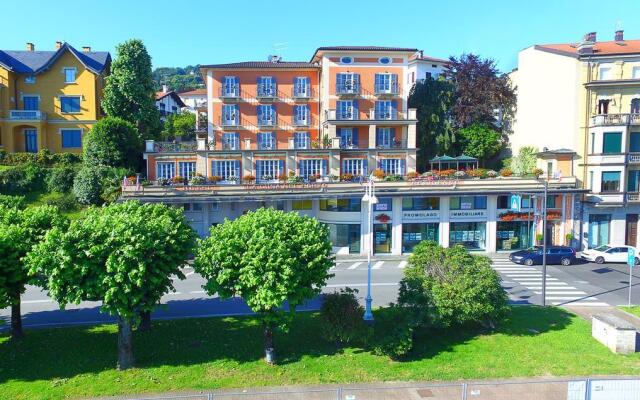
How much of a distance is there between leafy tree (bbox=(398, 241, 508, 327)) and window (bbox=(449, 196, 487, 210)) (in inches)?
718

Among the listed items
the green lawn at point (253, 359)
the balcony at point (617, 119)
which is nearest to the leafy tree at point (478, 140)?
the balcony at point (617, 119)

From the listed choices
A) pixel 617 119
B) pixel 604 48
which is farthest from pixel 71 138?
pixel 604 48

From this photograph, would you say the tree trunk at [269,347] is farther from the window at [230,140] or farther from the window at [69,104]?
the window at [69,104]

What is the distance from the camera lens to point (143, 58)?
1831 inches

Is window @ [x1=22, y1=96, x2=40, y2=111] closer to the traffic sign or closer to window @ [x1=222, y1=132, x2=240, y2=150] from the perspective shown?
window @ [x1=222, y1=132, x2=240, y2=150]

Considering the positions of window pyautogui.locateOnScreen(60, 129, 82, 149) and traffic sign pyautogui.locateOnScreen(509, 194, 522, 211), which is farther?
window pyautogui.locateOnScreen(60, 129, 82, 149)

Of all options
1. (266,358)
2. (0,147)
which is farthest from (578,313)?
(0,147)

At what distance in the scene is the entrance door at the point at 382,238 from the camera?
129 ft

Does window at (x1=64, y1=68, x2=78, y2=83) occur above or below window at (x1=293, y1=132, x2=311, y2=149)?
above

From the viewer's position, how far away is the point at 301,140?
Answer: 47.2 metres

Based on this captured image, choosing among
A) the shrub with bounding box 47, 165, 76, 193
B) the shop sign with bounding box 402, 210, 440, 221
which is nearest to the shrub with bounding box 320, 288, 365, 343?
the shop sign with bounding box 402, 210, 440, 221

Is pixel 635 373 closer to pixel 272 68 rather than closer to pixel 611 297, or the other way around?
pixel 611 297

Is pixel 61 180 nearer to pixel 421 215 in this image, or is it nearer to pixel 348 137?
pixel 348 137

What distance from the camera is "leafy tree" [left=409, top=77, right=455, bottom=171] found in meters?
47.6
